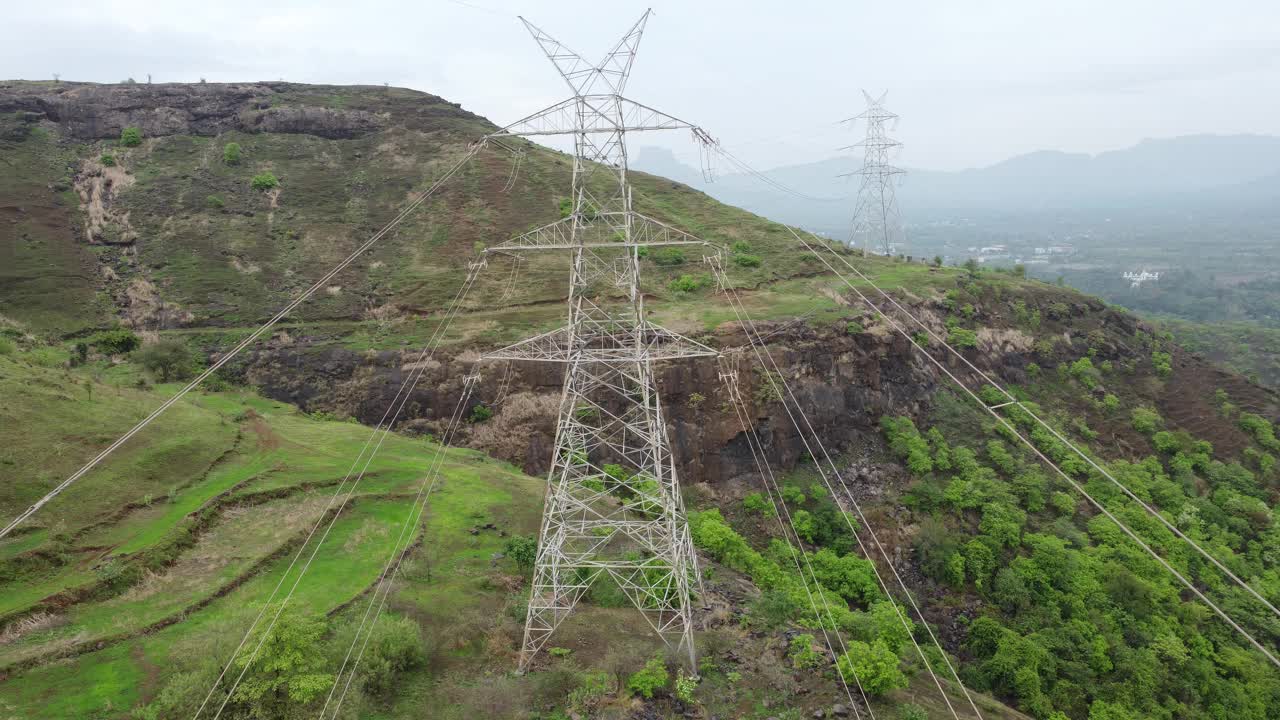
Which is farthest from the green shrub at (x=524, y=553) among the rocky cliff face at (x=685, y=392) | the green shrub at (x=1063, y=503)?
the green shrub at (x=1063, y=503)

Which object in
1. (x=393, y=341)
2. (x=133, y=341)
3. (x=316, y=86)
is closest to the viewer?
(x=133, y=341)

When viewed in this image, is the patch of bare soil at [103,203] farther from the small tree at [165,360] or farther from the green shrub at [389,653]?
the green shrub at [389,653]

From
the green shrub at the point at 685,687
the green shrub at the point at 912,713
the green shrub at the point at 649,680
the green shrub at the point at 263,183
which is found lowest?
the green shrub at the point at 912,713

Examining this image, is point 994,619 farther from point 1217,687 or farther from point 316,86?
point 316,86

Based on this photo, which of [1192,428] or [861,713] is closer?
[861,713]

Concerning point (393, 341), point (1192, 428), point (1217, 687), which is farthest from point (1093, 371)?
point (393, 341)

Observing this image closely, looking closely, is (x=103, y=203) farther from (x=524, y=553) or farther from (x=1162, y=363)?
(x=1162, y=363)
